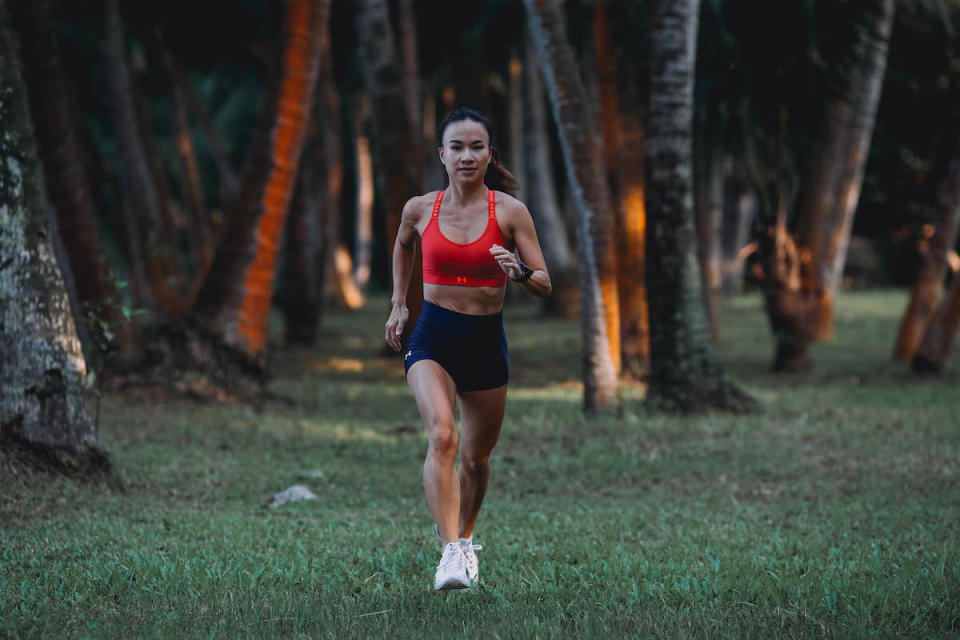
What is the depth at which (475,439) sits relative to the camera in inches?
218

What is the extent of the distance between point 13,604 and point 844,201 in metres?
15.3

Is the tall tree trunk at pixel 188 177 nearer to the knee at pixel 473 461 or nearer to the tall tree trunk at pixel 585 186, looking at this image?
the tall tree trunk at pixel 585 186

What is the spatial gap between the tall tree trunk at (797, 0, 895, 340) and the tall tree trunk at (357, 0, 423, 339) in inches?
206

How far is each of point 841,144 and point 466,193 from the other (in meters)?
13.8

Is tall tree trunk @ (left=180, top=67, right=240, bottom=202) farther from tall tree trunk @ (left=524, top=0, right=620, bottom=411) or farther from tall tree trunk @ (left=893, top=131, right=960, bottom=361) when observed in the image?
tall tree trunk @ (left=524, top=0, right=620, bottom=411)

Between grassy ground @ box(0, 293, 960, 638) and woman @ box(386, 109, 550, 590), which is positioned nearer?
grassy ground @ box(0, 293, 960, 638)

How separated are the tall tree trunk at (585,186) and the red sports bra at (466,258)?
18.2 ft

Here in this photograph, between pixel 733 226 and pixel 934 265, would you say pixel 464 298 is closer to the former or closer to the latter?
pixel 934 265

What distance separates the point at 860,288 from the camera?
136 feet

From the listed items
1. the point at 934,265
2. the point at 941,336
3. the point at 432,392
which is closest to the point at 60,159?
the point at 432,392

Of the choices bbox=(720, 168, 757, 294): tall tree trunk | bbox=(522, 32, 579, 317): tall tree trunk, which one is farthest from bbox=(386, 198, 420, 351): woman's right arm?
bbox=(720, 168, 757, 294): tall tree trunk

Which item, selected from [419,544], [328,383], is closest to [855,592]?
[419,544]

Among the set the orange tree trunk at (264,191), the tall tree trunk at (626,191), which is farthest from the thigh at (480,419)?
the tall tree trunk at (626,191)

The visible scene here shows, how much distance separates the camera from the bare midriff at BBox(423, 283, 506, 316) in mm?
5344
